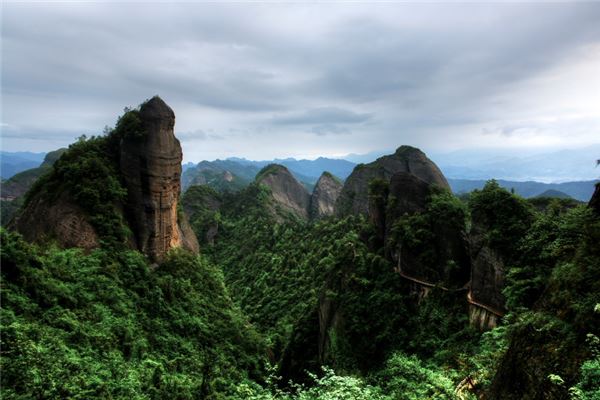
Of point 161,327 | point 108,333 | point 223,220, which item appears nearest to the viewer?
point 108,333

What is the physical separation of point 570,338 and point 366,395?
15.7 ft

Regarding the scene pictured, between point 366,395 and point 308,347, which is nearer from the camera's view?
point 366,395

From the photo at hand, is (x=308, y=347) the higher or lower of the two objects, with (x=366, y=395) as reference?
lower

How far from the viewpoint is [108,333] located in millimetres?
15914

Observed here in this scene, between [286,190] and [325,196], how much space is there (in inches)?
472

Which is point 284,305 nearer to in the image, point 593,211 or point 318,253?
point 318,253

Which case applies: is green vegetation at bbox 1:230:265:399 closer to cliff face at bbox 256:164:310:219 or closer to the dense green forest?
the dense green forest

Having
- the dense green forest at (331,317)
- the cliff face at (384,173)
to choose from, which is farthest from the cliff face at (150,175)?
the cliff face at (384,173)

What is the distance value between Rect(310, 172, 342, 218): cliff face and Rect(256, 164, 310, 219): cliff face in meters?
2.70

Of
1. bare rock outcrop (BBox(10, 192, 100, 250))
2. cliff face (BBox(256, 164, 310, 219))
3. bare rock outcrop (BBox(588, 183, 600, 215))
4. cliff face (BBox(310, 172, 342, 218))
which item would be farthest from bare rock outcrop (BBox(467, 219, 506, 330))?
cliff face (BBox(310, 172, 342, 218))

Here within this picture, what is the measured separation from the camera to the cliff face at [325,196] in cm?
10344

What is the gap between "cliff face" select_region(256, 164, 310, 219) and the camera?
9706cm

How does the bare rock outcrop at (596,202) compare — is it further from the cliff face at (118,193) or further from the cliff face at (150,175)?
the cliff face at (150,175)

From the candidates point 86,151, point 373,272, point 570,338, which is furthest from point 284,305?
point 570,338
